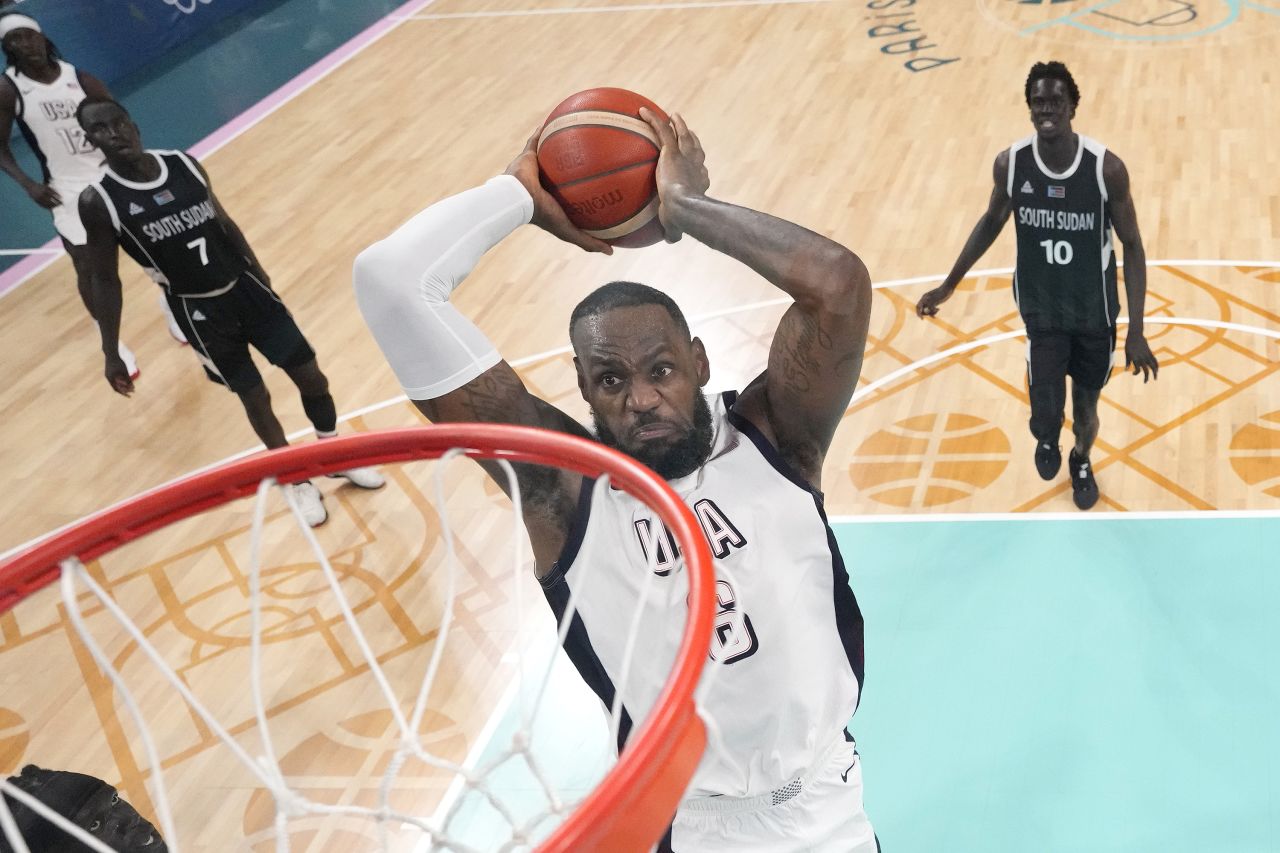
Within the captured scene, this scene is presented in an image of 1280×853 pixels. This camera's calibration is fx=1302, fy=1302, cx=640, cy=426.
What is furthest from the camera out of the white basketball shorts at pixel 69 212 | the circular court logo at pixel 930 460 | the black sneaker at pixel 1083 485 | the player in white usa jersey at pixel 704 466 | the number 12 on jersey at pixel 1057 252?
the white basketball shorts at pixel 69 212

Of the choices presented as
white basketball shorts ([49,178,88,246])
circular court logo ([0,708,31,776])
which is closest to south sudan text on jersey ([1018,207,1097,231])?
circular court logo ([0,708,31,776])

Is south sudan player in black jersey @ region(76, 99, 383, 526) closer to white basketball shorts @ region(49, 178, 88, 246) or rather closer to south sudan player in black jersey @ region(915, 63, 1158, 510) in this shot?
white basketball shorts @ region(49, 178, 88, 246)

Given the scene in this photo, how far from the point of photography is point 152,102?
35.6ft

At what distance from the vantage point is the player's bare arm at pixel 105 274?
16.3ft

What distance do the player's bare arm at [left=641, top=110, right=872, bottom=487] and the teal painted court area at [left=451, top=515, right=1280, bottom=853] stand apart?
1497 mm

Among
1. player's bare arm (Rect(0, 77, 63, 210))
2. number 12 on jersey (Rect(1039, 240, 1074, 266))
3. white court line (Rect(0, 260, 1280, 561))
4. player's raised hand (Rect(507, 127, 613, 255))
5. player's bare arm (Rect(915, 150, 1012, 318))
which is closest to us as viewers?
player's raised hand (Rect(507, 127, 613, 255))

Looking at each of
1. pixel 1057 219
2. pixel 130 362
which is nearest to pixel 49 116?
pixel 130 362

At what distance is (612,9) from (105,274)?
7461mm

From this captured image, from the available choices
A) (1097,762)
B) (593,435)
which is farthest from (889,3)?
(593,435)

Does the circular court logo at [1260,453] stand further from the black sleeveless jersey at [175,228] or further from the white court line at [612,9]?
the white court line at [612,9]

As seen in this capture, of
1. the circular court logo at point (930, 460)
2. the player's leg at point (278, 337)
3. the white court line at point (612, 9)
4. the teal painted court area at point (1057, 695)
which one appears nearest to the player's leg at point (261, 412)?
the player's leg at point (278, 337)

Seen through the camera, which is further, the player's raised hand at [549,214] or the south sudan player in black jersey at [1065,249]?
the south sudan player in black jersey at [1065,249]

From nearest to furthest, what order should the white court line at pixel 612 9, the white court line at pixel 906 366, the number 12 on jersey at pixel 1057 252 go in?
the number 12 on jersey at pixel 1057 252, the white court line at pixel 906 366, the white court line at pixel 612 9

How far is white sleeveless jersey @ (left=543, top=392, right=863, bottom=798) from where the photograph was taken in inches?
96.6
